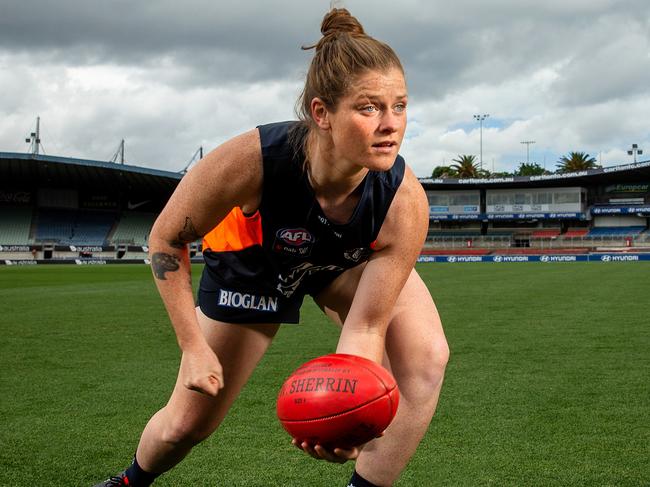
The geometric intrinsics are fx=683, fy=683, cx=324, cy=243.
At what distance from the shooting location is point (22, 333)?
35.2ft

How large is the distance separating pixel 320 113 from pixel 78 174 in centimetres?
6199

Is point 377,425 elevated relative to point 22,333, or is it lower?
elevated

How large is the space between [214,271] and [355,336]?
2.99ft

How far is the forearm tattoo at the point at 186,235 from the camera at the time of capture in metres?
3.02

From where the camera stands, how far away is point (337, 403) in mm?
2729

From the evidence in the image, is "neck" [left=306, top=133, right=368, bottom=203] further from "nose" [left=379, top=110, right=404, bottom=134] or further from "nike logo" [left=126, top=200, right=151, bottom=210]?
"nike logo" [left=126, top=200, right=151, bottom=210]

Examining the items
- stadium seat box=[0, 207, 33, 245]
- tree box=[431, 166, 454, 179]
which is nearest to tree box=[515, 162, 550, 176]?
tree box=[431, 166, 454, 179]

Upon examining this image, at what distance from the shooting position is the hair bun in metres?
2.95

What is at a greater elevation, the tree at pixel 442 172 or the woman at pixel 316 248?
the tree at pixel 442 172

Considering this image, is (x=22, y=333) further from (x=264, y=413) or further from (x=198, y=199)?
(x=198, y=199)

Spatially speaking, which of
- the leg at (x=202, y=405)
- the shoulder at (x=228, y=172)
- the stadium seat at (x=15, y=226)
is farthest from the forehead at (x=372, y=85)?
the stadium seat at (x=15, y=226)

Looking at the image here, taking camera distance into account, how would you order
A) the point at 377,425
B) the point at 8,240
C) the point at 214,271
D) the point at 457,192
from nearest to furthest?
the point at 377,425
the point at 214,271
the point at 8,240
the point at 457,192

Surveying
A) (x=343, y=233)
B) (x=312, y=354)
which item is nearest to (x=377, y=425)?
(x=343, y=233)

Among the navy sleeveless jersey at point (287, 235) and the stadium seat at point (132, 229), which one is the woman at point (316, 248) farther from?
the stadium seat at point (132, 229)
